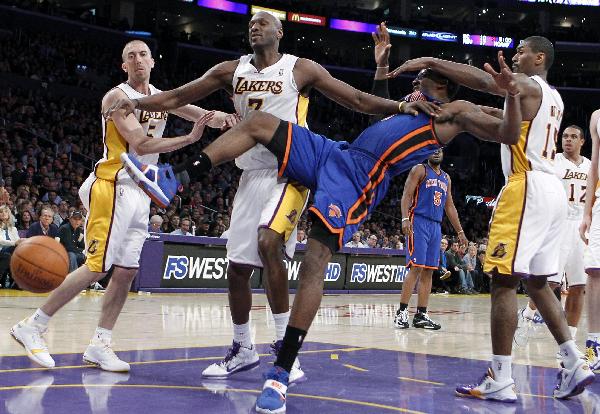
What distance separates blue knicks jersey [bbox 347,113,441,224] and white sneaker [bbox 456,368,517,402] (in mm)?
1239

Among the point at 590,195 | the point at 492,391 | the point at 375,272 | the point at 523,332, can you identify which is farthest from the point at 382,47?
the point at 375,272

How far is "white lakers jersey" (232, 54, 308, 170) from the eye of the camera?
15.2ft

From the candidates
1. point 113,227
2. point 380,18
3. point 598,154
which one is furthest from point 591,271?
point 380,18

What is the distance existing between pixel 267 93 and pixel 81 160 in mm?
17056

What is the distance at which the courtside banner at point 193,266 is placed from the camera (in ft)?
42.2

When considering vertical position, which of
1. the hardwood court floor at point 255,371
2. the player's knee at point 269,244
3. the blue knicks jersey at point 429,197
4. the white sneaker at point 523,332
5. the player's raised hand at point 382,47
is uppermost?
the player's raised hand at point 382,47

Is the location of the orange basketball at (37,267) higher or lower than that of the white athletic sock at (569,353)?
higher

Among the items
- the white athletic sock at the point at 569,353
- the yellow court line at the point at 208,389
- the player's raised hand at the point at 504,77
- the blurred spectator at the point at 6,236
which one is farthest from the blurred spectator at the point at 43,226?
the player's raised hand at the point at 504,77

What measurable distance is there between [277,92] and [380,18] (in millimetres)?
35385

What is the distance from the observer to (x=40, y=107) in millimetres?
22219

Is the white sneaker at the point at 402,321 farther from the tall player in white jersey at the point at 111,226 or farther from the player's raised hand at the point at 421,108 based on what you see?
the player's raised hand at the point at 421,108

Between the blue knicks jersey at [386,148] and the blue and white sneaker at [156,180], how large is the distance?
3.39ft

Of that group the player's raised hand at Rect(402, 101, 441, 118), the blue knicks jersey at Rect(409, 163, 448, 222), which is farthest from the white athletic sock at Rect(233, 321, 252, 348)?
the blue knicks jersey at Rect(409, 163, 448, 222)

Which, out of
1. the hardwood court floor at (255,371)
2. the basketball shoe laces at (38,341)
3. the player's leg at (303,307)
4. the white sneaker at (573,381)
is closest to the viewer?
the player's leg at (303,307)
